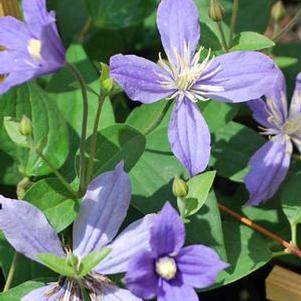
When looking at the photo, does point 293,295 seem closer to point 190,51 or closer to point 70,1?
point 190,51

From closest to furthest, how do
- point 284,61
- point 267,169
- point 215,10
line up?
point 215,10 < point 267,169 < point 284,61

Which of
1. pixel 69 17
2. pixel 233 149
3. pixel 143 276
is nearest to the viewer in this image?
pixel 143 276

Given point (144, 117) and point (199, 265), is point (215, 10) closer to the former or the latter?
point (144, 117)

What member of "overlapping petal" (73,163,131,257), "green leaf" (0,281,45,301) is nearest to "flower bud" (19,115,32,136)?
"overlapping petal" (73,163,131,257)

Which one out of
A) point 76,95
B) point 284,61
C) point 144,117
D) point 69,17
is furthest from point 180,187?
point 69,17

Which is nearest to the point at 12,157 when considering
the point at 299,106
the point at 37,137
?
the point at 37,137

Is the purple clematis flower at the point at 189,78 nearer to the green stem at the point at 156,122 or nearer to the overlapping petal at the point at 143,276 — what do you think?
the green stem at the point at 156,122
